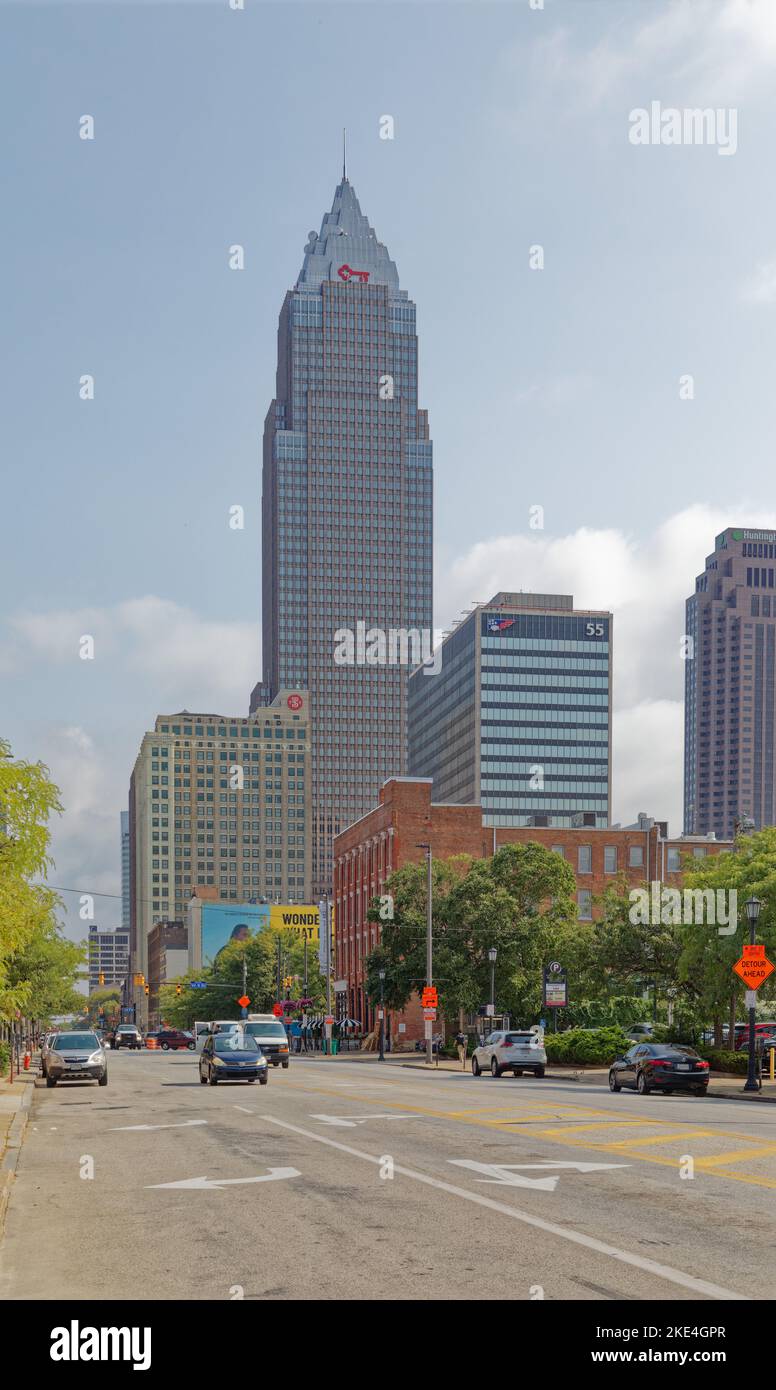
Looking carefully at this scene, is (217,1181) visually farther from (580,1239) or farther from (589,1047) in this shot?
(589,1047)

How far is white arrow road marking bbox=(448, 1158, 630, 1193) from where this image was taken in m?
15.9

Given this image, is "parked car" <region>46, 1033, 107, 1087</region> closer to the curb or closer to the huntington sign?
the curb

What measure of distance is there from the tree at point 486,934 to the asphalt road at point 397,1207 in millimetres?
44946

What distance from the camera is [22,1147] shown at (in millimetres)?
22578

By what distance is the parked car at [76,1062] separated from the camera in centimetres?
4309

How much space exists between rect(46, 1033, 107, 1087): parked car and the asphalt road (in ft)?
50.9

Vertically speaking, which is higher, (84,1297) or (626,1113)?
(84,1297)

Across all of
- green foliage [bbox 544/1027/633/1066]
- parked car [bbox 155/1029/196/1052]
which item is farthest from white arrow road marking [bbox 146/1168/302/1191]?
parked car [bbox 155/1029/196/1052]

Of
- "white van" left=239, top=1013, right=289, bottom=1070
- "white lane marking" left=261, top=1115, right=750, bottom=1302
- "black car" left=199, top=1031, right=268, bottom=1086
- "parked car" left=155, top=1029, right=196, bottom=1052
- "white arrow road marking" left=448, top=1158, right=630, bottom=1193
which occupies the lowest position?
"parked car" left=155, top=1029, right=196, bottom=1052

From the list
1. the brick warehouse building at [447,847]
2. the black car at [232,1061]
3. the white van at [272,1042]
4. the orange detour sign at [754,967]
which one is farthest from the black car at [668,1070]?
the brick warehouse building at [447,847]

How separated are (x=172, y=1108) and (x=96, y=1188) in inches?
561

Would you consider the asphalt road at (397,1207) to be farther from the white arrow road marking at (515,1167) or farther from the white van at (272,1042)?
the white van at (272,1042)

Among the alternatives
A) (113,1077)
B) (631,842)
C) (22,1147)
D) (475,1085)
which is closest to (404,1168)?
(22,1147)
